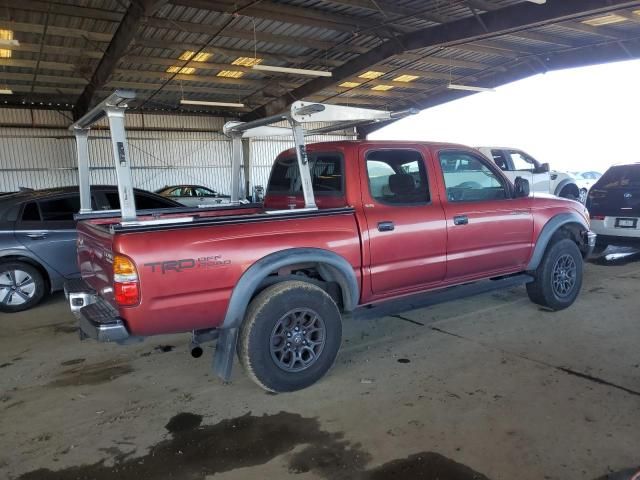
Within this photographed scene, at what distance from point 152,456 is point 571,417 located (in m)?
2.65

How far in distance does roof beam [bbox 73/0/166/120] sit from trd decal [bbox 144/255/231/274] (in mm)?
7554

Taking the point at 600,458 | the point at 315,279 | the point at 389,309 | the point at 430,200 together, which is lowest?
the point at 600,458

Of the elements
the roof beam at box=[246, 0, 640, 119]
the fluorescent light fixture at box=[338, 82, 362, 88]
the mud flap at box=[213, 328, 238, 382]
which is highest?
the fluorescent light fixture at box=[338, 82, 362, 88]

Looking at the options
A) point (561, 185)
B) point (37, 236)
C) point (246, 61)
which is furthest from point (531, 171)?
point (37, 236)

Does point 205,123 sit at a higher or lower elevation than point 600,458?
higher

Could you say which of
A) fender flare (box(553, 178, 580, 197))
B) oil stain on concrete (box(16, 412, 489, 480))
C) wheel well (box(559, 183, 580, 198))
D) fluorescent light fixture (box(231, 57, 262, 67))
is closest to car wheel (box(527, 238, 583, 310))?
oil stain on concrete (box(16, 412, 489, 480))

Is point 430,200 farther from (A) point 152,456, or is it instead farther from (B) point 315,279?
(A) point 152,456

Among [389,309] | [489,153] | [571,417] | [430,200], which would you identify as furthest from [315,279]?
[489,153]

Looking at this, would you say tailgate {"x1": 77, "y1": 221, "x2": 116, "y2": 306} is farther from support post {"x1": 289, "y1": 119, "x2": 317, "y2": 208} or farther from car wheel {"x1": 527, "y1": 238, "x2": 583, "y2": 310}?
car wheel {"x1": 527, "y1": 238, "x2": 583, "y2": 310}

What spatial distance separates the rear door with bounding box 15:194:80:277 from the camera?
19.2ft

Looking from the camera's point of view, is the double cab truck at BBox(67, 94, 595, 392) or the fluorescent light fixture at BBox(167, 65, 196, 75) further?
the fluorescent light fixture at BBox(167, 65, 196, 75)

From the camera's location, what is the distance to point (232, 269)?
10.4 feet

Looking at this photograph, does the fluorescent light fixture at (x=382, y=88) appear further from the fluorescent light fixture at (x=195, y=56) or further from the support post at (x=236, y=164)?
the support post at (x=236, y=164)

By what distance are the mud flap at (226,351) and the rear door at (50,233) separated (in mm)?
3701
